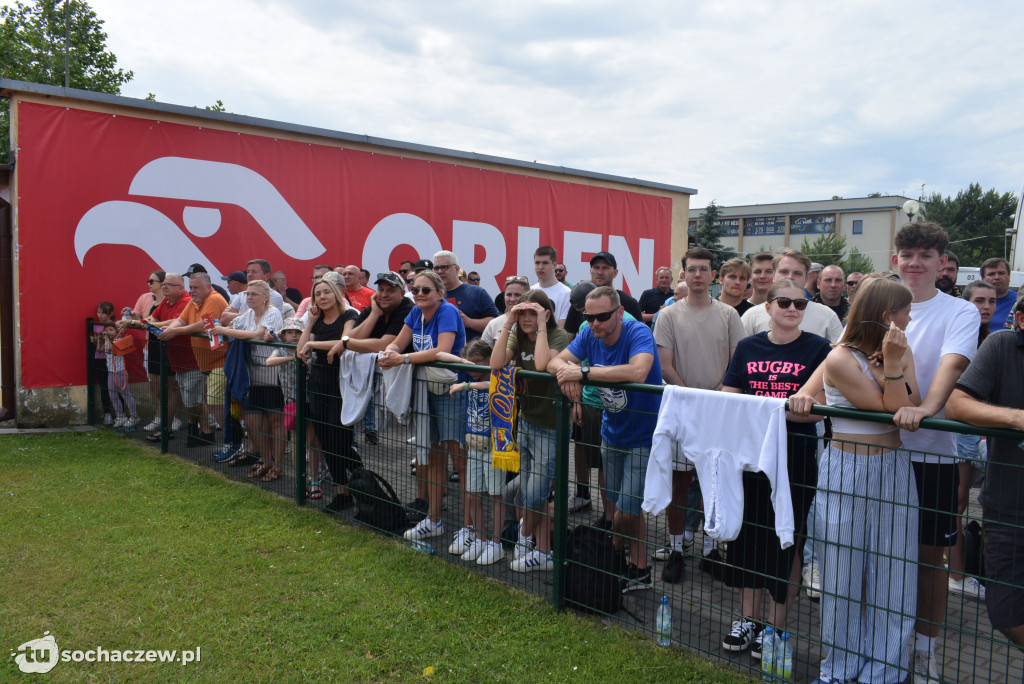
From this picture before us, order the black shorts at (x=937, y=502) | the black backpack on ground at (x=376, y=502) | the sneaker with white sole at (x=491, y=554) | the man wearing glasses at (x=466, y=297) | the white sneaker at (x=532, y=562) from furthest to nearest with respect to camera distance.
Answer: the man wearing glasses at (x=466, y=297)
the black backpack on ground at (x=376, y=502)
the sneaker with white sole at (x=491, y=554)
the white sneaker at (x=532, y=562)
the black shorts at (x=937, y=502)

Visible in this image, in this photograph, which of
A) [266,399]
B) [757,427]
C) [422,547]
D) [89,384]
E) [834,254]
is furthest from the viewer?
[834,254]

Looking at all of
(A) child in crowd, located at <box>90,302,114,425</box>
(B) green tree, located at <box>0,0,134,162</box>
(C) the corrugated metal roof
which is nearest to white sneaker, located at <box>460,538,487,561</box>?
(A) child in crowd, located at <box>90,302,114,425</box>

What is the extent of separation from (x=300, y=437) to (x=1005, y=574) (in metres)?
4.93

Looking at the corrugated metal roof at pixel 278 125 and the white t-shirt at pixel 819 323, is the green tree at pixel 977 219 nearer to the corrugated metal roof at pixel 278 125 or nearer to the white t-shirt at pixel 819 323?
the corrugated metal roof at pixel 278 125

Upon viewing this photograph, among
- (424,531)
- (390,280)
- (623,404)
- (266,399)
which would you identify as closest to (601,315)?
(623,404)

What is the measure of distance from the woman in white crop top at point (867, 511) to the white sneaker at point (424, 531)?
2738mm

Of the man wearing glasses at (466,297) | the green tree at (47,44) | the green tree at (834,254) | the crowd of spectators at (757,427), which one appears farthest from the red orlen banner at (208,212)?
the green tree at (834,254)

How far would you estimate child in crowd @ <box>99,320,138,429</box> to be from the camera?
8.48 metres

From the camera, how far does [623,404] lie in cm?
396

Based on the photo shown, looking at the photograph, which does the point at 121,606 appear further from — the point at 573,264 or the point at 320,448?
the point at 573,264

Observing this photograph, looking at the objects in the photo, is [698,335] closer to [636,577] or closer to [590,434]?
[590,434]

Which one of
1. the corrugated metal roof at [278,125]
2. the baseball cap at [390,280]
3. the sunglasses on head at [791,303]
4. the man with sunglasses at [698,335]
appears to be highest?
the corrugated metal roof at [278,125]

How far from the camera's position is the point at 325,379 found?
5.82 metres

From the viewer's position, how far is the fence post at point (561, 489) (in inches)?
157
